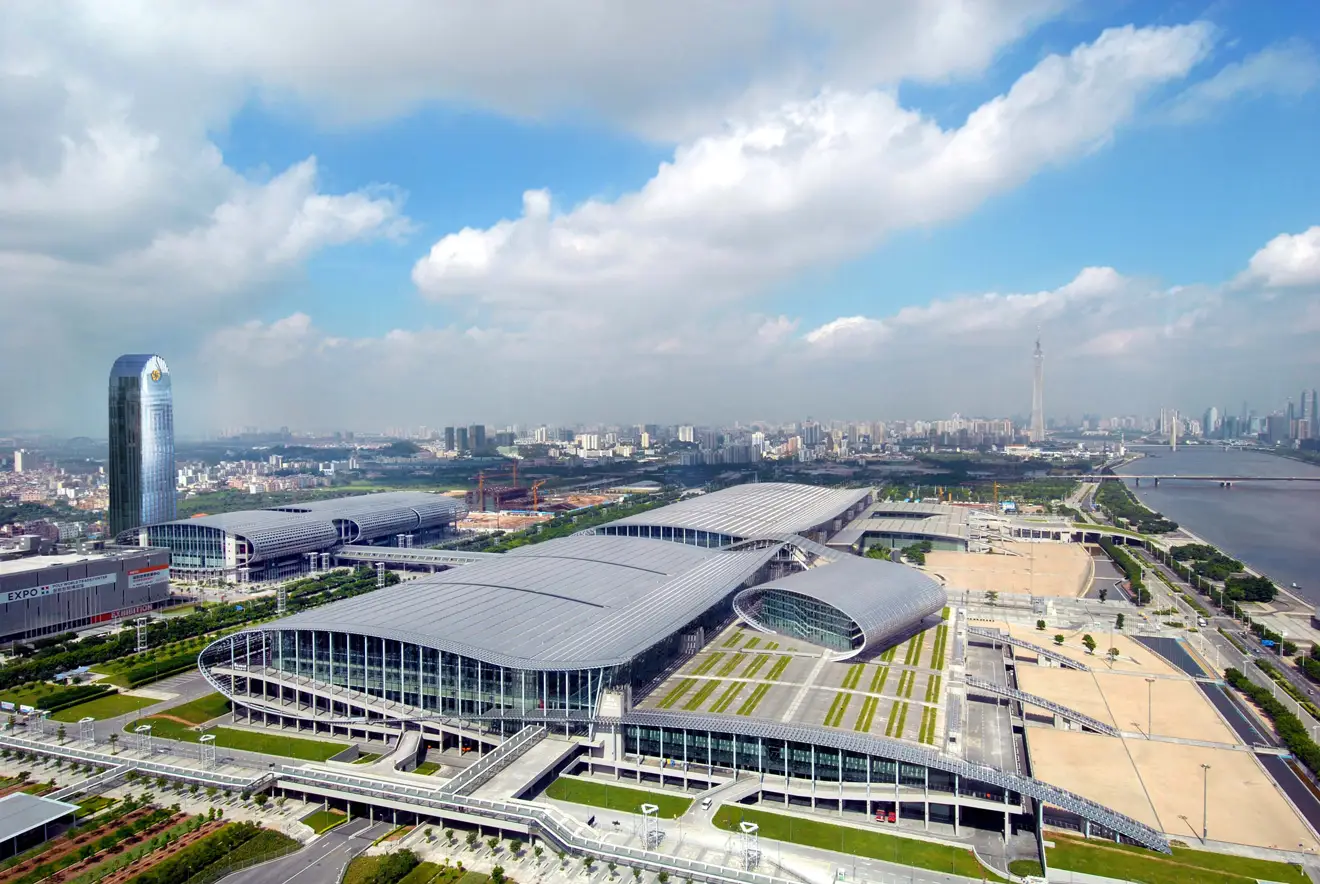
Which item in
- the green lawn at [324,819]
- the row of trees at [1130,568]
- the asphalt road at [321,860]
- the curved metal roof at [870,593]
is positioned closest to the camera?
the asphalt road at [321,860]

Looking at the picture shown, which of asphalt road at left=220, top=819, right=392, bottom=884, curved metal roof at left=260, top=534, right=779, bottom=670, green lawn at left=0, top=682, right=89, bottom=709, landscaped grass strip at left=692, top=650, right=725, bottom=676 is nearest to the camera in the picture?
asphalt road at left=220, top=819, right=392, bottom=884

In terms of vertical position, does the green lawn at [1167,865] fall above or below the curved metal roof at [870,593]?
below

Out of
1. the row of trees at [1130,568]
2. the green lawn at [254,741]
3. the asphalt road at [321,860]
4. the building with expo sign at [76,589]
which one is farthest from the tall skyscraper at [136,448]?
the row of trees at [1130,568]

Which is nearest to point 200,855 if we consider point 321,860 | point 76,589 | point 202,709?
point 321,860

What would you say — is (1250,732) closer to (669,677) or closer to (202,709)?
(669,677)

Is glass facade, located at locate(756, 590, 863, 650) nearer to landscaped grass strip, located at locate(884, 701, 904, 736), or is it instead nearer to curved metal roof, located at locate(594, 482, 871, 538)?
landscaped grass strip, located at locate(884, 701, 904, 736)

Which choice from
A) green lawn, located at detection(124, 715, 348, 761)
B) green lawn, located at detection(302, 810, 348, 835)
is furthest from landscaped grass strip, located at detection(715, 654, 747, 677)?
green lawn, located at detection(302, 810, 348, 835)

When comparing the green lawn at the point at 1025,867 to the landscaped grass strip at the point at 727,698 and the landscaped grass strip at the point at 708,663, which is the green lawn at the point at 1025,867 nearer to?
the landscaped grass strip at the point at 727,698

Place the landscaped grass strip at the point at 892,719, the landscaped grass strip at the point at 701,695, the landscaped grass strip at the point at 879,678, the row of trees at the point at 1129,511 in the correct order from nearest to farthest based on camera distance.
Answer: the landscaped grass strip at the point at 892,719 < the landscaped grass strip at the point at 701,695 < the landscaped grass strip at the point at 879,678 < the row of trees at the point at 1129,511
